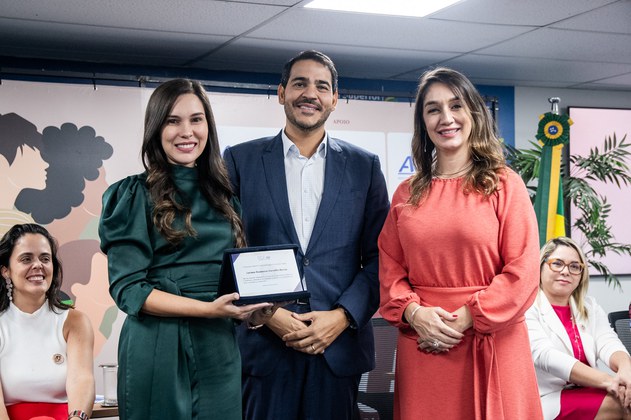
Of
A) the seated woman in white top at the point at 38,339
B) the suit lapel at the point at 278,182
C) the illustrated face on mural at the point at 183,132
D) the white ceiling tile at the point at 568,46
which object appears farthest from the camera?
the white ceiling tile at the point at 568,46

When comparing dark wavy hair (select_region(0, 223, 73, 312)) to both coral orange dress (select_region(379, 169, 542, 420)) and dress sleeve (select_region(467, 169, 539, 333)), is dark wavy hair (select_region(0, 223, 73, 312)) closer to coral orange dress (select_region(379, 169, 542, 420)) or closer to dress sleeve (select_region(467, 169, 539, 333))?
coral orange dress (select_region(379, 169, 542, 420))

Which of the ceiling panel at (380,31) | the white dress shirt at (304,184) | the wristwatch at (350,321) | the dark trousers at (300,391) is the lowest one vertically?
the dark trousers at (300,391)

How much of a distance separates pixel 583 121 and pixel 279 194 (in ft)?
14.7

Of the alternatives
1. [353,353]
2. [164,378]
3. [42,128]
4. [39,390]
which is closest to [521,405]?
[353,353]

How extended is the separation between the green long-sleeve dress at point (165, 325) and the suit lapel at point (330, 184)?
1.40 feet

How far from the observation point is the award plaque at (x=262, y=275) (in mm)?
2098

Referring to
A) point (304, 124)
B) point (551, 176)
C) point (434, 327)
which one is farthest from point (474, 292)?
point (551, 176)

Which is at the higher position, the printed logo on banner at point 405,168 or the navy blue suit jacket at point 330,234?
the printed logo on banner at point 405,168

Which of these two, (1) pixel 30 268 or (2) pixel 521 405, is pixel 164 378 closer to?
(2) pixel 521 405

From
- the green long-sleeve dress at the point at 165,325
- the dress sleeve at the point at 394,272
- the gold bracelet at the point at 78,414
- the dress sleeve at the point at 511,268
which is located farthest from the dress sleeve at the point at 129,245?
the gold bracelet at the point at 78,414

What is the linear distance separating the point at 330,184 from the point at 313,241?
0.62ft

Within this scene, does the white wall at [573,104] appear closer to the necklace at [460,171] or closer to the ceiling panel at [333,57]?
the ceiling panel at [333,57]

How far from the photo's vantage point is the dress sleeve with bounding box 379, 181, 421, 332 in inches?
95.8

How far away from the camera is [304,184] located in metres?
2.64
